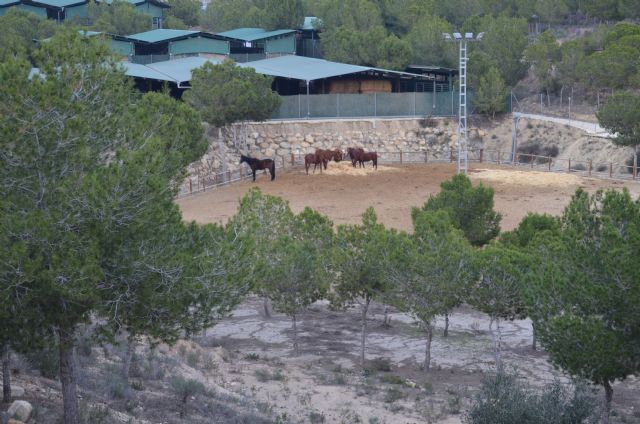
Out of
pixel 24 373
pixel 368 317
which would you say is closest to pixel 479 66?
pixel 368 317

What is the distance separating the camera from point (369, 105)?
5984 cm

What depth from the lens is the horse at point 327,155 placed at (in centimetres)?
5122

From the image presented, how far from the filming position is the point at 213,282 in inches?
620

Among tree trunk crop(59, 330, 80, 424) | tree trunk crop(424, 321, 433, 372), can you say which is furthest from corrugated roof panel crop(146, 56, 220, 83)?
tree trunk crop(59, 330, 80, 424)

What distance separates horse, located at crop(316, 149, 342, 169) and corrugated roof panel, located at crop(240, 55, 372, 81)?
7.88 m

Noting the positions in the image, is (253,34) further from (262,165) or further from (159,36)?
(262,165)

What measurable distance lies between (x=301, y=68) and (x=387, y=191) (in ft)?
55.9

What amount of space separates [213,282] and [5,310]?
3.39m

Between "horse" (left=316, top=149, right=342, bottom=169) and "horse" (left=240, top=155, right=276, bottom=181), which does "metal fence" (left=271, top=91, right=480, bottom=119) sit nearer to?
"horse" (left=316, top=149, right=342, bottom=169)

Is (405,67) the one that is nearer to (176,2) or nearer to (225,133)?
(225,133)

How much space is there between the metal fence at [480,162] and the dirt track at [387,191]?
96 cm

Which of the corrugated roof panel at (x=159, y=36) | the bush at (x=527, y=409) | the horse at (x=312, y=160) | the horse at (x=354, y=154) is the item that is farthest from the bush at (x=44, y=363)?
the corrugated roof panel at (x=159, y=36)

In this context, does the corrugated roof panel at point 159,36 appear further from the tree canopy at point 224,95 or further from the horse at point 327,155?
the horse at point 327,155

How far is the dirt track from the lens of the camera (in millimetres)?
42688
